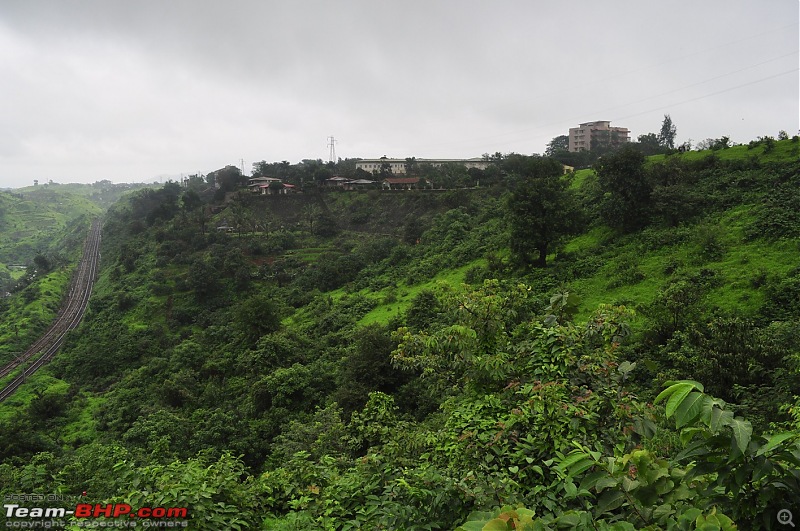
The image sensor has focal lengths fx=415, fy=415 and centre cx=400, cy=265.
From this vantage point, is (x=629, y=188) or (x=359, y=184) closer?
(x=629, y=188)

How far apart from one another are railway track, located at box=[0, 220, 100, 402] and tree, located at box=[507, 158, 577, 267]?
30.0 metres

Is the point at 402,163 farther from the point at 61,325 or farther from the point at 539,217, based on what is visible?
the point at 539,217

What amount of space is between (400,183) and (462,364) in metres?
45.4

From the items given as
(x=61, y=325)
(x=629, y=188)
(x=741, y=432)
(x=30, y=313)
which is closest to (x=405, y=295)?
(x=629, y=188)

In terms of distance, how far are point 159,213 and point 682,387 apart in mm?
52880

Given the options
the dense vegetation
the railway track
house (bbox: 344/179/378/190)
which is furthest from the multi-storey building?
the railway track

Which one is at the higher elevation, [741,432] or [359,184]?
[359,184]

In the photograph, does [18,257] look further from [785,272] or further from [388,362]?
[785,272]

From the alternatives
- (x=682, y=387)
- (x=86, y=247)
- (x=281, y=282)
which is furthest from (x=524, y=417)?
(x=86, y=247)

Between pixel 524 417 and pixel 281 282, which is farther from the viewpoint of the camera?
pixel 281 282

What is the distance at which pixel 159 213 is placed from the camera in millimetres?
46188

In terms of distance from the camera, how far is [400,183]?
162ft

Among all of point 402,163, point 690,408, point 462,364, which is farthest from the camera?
point 402,163

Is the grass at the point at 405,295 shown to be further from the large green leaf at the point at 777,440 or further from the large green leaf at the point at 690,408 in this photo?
the large green leaf at the point at 777,440
